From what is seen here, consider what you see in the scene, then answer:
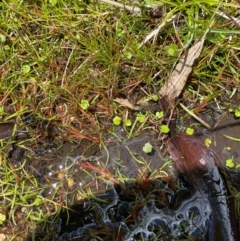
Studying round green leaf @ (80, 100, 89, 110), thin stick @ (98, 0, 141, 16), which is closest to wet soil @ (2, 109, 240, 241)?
round green leaf @ (80, 100, 89, 110)

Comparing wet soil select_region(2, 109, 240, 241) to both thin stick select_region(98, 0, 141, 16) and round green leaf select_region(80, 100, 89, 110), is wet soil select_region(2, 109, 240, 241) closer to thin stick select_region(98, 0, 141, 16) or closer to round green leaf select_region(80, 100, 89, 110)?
round green leaf select_region(80, 100, 89, 110)

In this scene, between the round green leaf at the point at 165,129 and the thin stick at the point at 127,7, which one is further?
the thin stick at the point at 127,7

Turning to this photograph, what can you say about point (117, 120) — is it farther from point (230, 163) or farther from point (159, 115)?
point (230, 163)

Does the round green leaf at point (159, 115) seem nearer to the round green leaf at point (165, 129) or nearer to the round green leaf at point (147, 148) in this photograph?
the round green leaf at point (165, 129)

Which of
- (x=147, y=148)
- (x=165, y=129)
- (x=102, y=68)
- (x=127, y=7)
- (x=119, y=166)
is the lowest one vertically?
(x=119, y=166)

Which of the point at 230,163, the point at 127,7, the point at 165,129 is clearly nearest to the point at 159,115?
the point at 165,129

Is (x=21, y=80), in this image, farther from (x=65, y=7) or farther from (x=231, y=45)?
(x=231, y=45)

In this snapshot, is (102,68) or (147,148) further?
(102,68)

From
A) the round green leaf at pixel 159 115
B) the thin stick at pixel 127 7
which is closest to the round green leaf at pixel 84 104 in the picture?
the round green leaf at pixel 159 115

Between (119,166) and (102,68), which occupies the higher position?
(102,68)
